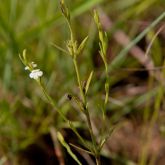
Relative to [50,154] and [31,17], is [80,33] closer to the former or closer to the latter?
[31,17]

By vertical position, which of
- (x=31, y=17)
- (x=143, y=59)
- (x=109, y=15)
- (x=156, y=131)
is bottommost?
(x=156, y=131)

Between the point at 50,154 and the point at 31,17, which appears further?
the point at 31,17

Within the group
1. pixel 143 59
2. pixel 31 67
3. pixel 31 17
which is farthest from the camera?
pixel 31 17

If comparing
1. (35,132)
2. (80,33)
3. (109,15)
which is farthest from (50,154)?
(109,15)

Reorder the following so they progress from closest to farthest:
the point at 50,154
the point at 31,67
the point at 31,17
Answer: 1. the point at 31,67
2. the point at 50,154
3. the point at 31,17

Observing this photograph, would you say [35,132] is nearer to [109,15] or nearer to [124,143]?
[124,143]

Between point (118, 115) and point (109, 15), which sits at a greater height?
point (109, 15)
